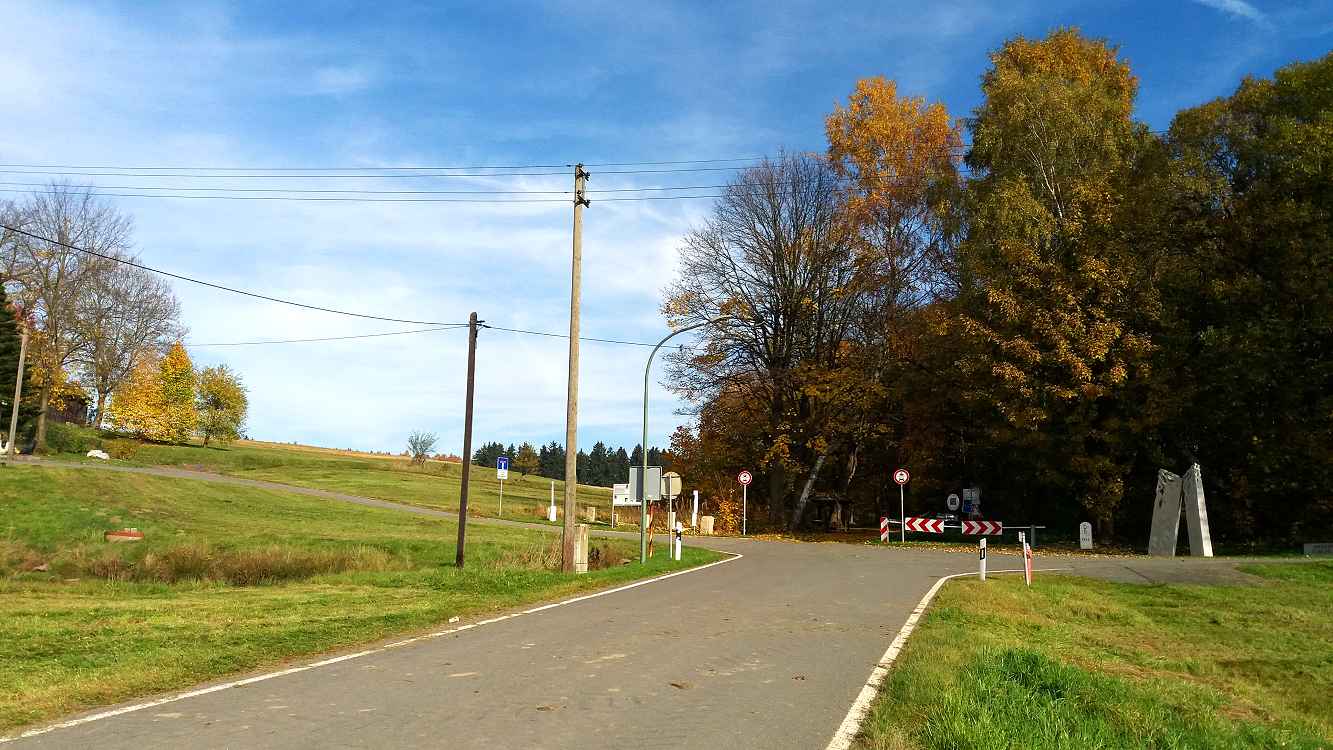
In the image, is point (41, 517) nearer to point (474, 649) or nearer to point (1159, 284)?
point (474, 649)

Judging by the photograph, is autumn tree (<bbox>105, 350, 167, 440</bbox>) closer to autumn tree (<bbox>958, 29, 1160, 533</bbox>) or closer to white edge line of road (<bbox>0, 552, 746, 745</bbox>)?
autumn tree (<bbox>958, 29, 1160, 533</bbox>)

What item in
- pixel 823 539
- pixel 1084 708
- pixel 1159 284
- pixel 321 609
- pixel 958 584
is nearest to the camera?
pixel 1084 708

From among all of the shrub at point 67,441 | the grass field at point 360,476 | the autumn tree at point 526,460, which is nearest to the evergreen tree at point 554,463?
the autumn tree at point 526,460

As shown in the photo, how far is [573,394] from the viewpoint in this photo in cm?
2047

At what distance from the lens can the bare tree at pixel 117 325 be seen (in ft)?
167

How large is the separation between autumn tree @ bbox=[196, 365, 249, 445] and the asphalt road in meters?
70.5

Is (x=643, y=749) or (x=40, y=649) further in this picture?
(x=40, y=649)

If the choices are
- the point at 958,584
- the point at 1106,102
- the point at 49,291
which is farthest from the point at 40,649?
the point at 49,291

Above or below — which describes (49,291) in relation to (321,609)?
above

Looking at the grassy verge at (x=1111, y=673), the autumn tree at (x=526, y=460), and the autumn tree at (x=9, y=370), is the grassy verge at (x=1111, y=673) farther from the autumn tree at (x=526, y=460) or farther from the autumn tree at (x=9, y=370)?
Answer: the autumn tree at (x=526, y=460)

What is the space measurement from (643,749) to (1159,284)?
3130 centimetres

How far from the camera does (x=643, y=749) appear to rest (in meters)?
5.52

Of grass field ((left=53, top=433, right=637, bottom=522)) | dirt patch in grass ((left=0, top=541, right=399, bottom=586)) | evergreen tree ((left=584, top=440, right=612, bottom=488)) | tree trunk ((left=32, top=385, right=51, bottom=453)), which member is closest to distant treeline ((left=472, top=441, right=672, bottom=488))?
evergreen tree ((left=584, top=440, right=612, bottom=488))

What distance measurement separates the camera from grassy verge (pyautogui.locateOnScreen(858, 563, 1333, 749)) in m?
6.00
